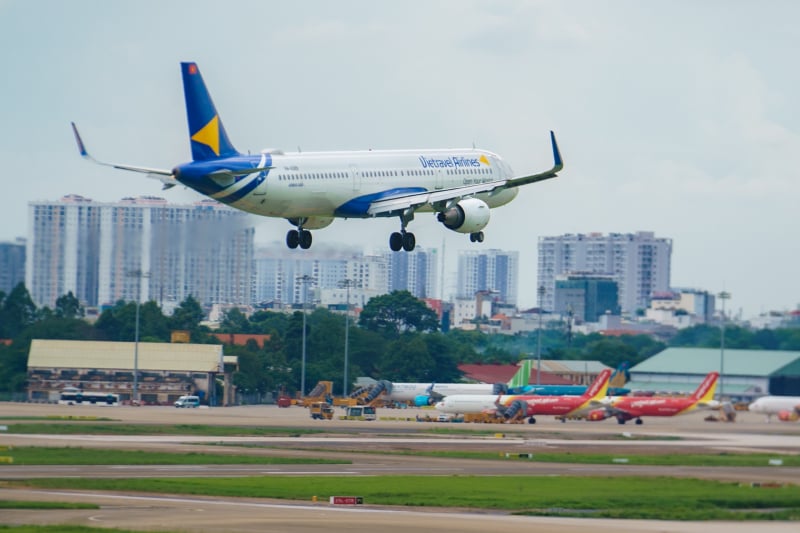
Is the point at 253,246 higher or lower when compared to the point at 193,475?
higher

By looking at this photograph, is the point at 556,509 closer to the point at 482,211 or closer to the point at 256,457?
the point at 482,211

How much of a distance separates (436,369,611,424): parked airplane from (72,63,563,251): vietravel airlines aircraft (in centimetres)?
7225

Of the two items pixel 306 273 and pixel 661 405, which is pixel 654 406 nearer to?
pixel 661 405

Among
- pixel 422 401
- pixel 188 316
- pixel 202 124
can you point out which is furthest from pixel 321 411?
pixel 202 124

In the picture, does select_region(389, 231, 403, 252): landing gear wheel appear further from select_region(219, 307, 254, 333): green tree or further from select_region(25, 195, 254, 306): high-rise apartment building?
select_region(219, 307, 254, 333): green tree

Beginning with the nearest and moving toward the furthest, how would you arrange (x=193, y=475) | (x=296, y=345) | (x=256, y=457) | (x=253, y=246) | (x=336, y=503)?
(x=336, y=503) → (x=193, y=475) → (x=256, y=457) → (x=253, y=246) → (x=296, y=345)

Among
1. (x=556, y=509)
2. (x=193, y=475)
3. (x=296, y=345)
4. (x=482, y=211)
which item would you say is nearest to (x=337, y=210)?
(x=482, y=211)

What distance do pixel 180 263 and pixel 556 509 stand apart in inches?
1905

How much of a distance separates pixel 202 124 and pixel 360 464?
82.1ft

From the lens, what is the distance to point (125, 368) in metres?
170

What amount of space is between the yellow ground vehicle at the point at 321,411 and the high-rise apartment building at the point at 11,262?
37.6 m

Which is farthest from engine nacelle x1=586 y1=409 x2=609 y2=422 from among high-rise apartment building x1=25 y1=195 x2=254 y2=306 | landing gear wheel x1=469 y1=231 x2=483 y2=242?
landing gear wheel x1=469 y1=231 x2=483 y2=242

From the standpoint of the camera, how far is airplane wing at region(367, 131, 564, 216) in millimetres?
82306

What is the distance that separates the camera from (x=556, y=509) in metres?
68.0
